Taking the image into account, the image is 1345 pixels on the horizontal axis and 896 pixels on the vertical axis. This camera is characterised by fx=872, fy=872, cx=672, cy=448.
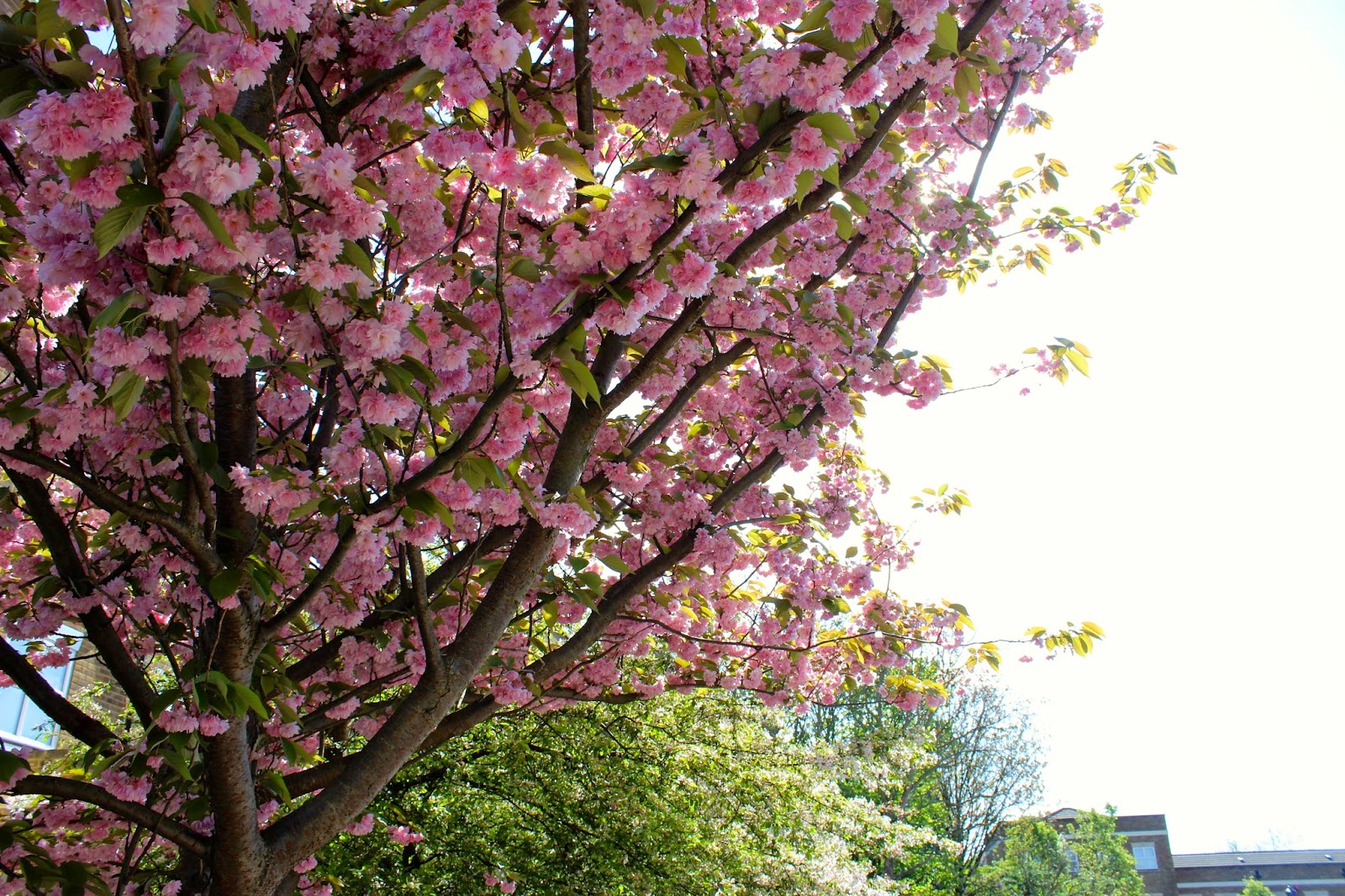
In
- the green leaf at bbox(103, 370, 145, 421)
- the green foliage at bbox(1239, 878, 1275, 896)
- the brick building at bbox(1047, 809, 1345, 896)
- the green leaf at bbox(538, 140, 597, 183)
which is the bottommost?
the green leaf at bbox(103, 370, 145, 421)

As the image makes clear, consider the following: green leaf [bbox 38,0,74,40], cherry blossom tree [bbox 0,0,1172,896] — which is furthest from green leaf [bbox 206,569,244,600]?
green leaf [bbox 38,0,74,40]

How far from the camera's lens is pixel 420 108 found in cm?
285

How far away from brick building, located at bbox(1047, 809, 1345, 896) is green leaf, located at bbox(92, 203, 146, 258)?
143 ft

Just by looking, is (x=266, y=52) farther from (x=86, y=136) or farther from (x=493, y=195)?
(x=493, y=195)

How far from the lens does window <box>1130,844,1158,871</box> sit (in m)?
38.6

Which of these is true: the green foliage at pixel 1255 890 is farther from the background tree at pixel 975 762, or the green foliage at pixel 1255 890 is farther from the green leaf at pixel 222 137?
the green leaf at pixel 222 137

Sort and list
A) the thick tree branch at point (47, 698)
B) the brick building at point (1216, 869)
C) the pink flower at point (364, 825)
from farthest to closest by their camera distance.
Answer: the brick building at point (1216, 869)
the pink flower at point (364, 825)
the thick tree branch at point (47, 698)

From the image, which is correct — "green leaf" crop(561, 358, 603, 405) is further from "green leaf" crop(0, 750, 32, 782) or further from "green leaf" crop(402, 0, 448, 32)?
"green leaf" crop(0, 750, 32, 782)

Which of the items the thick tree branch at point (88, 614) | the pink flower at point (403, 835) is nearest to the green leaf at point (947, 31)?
the thick tree branch at point (88, 614)

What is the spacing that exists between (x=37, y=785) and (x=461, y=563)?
62.4 inches

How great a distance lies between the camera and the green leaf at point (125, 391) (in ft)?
6.52

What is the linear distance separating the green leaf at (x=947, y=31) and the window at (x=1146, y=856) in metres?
45.0

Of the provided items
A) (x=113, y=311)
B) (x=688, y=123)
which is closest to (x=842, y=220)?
(x=688, y=123)

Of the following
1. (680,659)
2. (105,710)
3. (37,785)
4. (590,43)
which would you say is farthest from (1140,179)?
(105,710)
